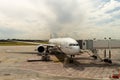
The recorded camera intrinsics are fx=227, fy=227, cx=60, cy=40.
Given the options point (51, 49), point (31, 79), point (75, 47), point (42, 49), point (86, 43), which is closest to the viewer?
point (31, 79)

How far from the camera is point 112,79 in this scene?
893 inches

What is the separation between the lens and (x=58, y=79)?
22547mm

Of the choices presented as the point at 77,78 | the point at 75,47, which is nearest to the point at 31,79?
the point at 77,78

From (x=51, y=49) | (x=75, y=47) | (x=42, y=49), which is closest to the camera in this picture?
(x=75, y=47)

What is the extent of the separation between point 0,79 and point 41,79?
405 centimetres

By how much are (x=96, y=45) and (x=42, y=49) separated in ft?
37.8

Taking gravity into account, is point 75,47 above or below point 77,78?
above

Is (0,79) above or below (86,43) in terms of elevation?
below

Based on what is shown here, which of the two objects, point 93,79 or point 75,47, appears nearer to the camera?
point 93,79

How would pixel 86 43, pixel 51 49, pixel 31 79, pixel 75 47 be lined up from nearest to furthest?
pixel 31 79
pixel 75 47
pixel 86 43
pixel 51 49

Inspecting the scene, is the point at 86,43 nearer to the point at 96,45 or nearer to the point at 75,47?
the point at 96,45

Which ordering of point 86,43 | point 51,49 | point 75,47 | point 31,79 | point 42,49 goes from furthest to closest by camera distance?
point 51,49 < point 42,49 < point 86,43 < point 75,47 < point 31,79

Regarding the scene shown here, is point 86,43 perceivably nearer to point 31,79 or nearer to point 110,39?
point 110,39

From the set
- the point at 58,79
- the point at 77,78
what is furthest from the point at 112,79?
the point at 58,79
